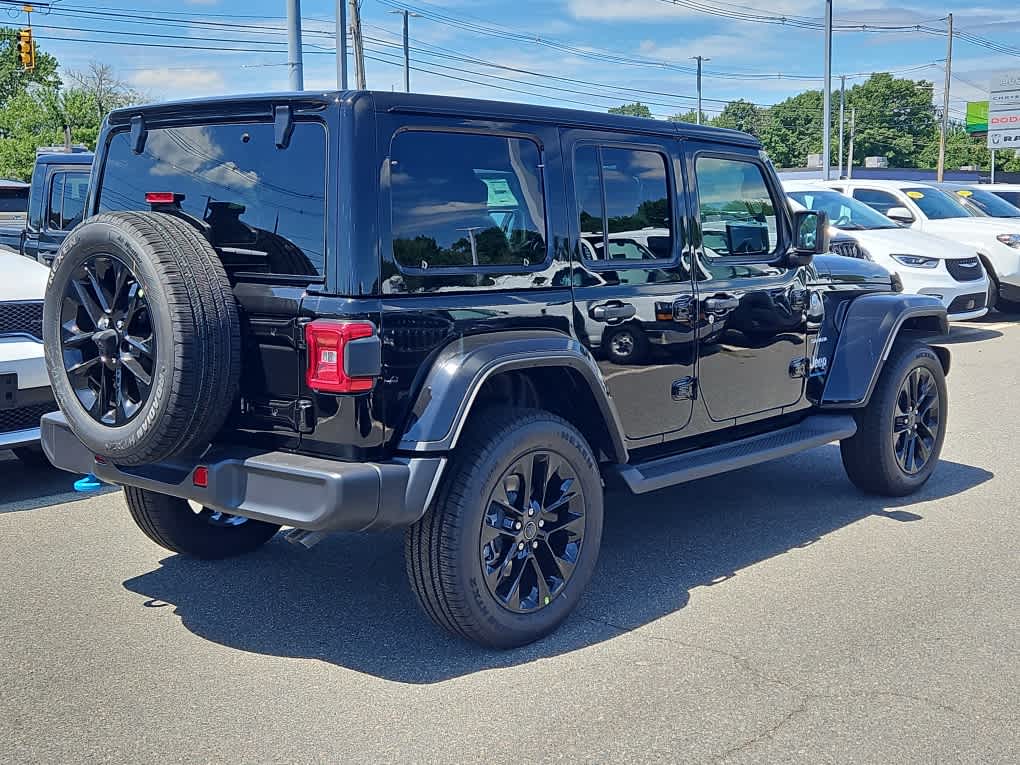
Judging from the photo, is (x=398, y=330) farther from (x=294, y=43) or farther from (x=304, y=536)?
(x=294, y=43)

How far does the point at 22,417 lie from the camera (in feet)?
19.7

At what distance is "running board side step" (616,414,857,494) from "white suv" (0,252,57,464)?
10.4ft

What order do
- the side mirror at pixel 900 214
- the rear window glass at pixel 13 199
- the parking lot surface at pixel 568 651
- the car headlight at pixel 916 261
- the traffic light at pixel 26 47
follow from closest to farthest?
the parking lot surface at pixel 568 651
the rear window glass at pixel 13 199
the car headlight at pixel 916 261
the side mirror at pixel 900 214
the traffic light at pixel 26 47

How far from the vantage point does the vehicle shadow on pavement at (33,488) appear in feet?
20.2

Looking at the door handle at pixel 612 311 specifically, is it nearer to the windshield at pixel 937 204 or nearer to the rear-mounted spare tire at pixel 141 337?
the rear-mounted spare tire at pixel 141 337

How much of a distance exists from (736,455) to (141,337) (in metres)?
2.71

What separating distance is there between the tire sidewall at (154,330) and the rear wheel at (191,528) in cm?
82

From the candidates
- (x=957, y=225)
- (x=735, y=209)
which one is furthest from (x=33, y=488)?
(x=957, y=225)

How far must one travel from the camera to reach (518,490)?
4133 mm

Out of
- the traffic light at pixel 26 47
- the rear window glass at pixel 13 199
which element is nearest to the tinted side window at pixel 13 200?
the rear window glass at pixel 13 199

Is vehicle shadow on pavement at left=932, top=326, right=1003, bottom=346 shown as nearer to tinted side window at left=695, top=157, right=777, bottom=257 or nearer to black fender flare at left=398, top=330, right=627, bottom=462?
tinted side window at left=695, top=157, right=777, bottom=257

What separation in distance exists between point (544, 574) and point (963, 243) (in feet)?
40.4

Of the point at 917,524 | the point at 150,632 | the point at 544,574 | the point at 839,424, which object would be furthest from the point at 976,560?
the point at 150,632

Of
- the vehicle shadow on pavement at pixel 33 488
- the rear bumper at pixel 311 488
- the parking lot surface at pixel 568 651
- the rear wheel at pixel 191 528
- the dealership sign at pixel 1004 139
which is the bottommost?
the parking lot surface at pixel 568 651
